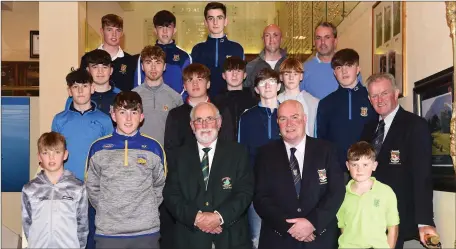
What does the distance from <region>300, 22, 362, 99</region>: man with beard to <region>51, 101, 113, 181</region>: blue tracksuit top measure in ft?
6.61

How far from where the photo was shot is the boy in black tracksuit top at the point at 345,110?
434cm

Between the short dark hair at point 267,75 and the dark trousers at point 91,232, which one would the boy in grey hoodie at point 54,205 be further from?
the short dark hair at point 267,75

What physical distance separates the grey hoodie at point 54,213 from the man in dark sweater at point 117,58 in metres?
1.77

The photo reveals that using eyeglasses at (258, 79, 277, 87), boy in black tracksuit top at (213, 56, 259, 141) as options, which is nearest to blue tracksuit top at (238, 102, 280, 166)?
eyeglasses at (258, 79, 277, 87)

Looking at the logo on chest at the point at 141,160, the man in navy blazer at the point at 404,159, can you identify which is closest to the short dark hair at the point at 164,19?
the logo on chest at the point at 141,160

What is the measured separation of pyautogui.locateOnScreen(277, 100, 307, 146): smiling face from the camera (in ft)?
12.5

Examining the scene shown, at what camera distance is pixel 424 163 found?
375cm

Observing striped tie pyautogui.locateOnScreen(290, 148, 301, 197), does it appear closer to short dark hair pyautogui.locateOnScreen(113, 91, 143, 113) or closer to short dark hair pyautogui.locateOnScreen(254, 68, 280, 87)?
short dark hair pyautogui.locateOnScreen(254, 68, 280, 87)

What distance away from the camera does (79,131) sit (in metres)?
4.21

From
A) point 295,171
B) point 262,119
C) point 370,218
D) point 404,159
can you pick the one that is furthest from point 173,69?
point 370,218

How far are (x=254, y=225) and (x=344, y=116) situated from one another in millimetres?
1109

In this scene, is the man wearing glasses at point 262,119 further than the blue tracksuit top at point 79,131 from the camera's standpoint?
Yes

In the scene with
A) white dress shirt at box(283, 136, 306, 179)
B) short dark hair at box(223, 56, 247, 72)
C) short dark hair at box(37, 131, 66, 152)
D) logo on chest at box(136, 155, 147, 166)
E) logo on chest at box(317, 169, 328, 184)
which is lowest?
logo on chest at box(317, 169, 328, 184)

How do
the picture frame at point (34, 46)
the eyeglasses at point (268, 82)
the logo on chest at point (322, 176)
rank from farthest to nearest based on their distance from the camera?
the picture frame at point (34, 46) < the eyeglasses at point (268, 82) < the logo on chest at point (322, 176)
